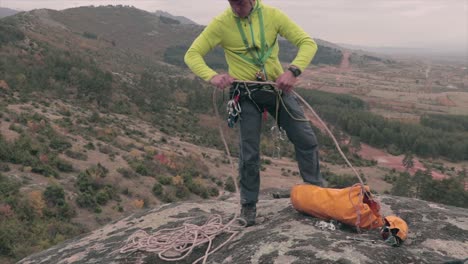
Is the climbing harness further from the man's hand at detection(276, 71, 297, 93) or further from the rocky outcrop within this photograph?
the rocky outcrop

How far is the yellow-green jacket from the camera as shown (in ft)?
14.2

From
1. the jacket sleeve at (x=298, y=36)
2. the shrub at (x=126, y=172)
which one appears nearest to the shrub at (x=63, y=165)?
the shrub at (x=126, y=172)

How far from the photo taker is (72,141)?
971 inches

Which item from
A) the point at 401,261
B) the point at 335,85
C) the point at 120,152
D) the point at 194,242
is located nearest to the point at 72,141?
the point at 120,152

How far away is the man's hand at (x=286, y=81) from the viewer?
405 centimetres

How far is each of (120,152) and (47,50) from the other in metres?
39.2

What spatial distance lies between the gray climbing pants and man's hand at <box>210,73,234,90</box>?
1.27 feet

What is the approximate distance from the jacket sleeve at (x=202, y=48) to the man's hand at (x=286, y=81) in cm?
85

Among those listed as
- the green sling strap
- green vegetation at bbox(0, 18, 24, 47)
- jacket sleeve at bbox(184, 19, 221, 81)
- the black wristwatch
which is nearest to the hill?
green vegetation at bbox(0, 18, 24, 47)

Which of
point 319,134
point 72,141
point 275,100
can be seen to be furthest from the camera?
point 319,134

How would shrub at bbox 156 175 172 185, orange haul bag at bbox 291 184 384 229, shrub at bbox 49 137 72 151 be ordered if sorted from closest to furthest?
orange haul bag at bbox 291 184 384 229, shrub at bbox 49 137 72 151, shrub at bbox 156 175 172 185

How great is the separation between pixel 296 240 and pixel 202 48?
7.94ft

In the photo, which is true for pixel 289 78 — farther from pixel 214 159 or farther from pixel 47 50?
pixel 47 50

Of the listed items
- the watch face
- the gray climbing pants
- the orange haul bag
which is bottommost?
the orange haul bag
